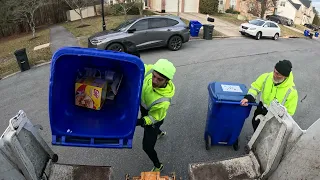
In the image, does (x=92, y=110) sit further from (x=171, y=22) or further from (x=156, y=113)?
(x=171, y=22)

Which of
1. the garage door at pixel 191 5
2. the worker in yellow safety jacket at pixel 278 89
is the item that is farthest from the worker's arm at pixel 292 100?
the garage door at pixel 191 5

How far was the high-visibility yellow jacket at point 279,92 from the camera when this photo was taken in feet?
11.5

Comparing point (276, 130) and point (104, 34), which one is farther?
point (104, 34)

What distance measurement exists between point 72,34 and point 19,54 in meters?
7.60

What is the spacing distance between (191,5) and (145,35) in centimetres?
1679

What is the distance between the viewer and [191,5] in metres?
25.6

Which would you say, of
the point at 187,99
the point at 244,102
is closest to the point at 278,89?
the point at 244,102

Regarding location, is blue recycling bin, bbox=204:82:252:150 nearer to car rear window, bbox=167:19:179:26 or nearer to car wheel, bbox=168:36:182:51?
car wheel, bbox=168:36:182:51

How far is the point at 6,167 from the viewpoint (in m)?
2.52

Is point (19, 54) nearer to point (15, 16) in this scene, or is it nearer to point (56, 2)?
point (15, 16)

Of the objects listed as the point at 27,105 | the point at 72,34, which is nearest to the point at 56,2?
the point at 72,34

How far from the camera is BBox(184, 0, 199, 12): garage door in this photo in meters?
25.4

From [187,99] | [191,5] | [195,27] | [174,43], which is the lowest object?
[187,99]

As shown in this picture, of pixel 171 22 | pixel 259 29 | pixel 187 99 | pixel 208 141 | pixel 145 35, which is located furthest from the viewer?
pixel 259 29
